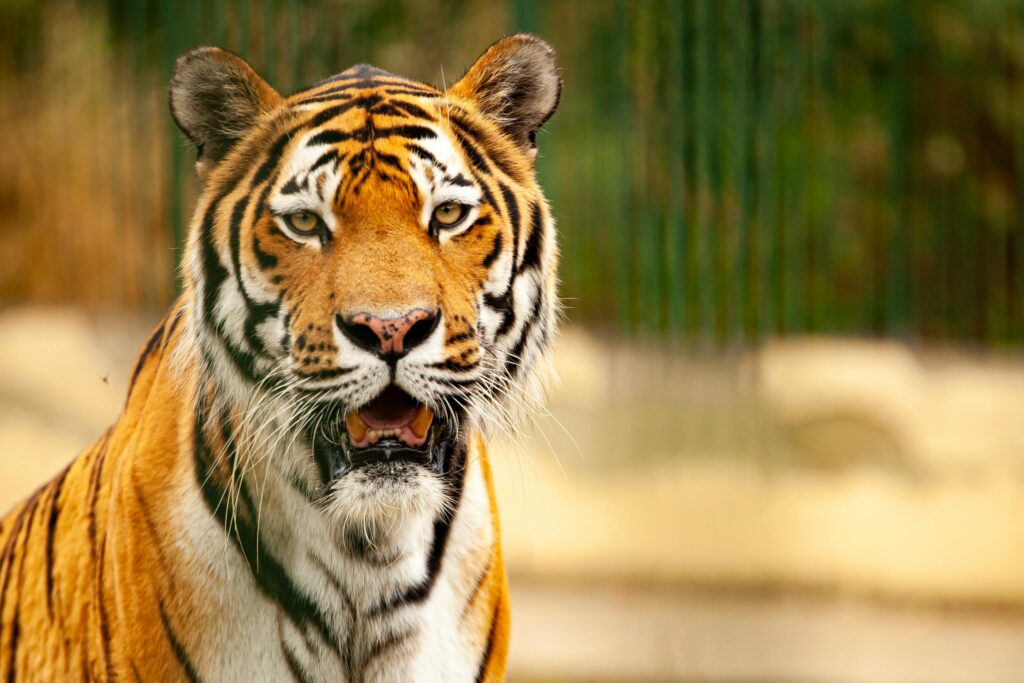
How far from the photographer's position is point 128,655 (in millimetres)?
1467

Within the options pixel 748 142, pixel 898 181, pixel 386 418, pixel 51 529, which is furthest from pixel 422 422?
pixel 898 181

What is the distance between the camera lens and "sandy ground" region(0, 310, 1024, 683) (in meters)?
A: 3.79

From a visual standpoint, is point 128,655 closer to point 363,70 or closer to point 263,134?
point 263,134

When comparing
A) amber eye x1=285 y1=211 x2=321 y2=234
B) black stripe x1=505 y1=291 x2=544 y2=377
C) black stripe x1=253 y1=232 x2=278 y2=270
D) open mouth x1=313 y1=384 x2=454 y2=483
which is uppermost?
amber eye x1=285 y1=211 x2=321 y2=234

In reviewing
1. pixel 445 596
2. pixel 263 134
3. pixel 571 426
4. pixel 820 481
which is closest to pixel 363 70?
pixel 263 134

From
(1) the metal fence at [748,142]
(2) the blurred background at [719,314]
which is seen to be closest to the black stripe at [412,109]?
(2) the blurred background at [719,314]

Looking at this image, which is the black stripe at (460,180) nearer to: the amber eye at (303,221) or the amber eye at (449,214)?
the amber eye at (449,214)

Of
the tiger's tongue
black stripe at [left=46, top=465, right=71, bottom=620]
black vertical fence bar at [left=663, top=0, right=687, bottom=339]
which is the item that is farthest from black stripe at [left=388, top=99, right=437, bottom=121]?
black vertical fence bar at [left=663, top=0, right=687, bottom=339]

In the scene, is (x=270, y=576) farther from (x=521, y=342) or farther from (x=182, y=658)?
(x=521, y=342)

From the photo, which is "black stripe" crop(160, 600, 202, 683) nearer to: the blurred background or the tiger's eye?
the tiger's eye

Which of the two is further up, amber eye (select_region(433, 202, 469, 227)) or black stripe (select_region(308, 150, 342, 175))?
black stripe (select_region(308, 150, 342, 175))

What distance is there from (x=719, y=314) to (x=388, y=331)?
2895mm

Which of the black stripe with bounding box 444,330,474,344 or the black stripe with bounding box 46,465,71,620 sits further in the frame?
the black stripe with bounding box 46,465,71,620

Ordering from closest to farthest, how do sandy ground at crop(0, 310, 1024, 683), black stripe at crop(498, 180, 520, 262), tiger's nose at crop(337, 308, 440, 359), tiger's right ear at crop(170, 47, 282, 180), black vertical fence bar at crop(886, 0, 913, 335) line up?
tiger's nose at crop(337, 308, 440, 359), tiger's right ear at crop(170, 47, 282, 180), black stripe at crop(498, 180, 520, 262), sandy ground at crop(0, 310, 1024, 683), black vertical fence bar at crop(886, 0, 913, 335)
